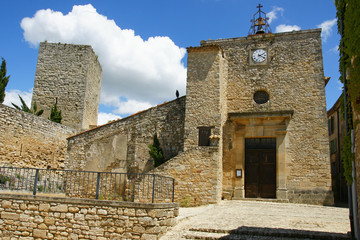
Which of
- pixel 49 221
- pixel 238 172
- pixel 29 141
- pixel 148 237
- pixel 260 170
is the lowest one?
pixel 148 237

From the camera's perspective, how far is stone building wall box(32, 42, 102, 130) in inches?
827

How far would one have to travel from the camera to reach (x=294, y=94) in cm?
1355

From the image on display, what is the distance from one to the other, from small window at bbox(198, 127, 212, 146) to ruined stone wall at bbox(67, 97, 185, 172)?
3.69 feet

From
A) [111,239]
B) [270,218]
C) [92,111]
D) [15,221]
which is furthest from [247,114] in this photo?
[92,111]

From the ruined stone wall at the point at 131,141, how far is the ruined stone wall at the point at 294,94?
2498 mm

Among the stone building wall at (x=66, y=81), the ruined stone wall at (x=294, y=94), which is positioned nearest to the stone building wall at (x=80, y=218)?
the ruined stone wall at (x=294, y=94)

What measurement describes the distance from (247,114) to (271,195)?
362 centimetres

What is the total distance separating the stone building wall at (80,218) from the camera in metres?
6.89

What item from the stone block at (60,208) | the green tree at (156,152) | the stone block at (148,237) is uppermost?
the green tree at (156,152)

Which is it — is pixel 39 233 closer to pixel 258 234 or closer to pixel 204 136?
pixel 258 234

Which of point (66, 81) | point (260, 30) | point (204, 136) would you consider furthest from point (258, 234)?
point (66, 81)

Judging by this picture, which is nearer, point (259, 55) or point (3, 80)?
point (259, 55)

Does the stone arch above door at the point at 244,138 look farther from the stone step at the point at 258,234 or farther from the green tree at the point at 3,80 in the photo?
the green tree at the point at 3,80

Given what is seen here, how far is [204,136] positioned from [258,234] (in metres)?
6.60
